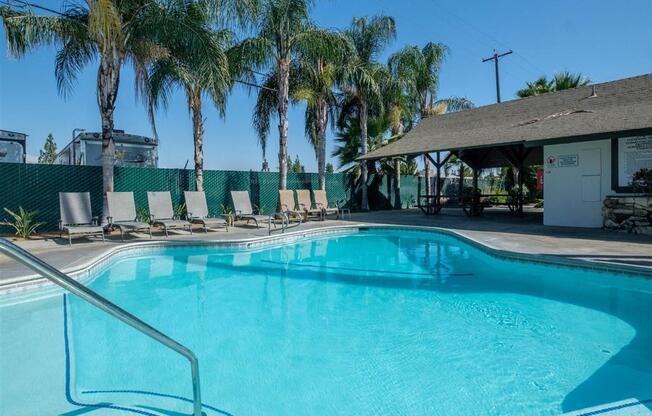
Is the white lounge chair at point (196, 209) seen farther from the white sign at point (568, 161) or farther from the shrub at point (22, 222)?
the white sign at point (568, 161)

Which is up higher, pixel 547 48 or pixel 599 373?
pixel 547 48

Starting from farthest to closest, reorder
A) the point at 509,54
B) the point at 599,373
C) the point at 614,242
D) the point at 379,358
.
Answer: the point at 509,54, the point at 614,242, the point at 379,358, the point at 599,373

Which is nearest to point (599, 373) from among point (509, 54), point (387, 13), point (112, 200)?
point (112, 200)

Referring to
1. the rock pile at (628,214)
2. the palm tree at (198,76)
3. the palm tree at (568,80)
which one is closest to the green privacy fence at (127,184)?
the palm tree at (198,76)

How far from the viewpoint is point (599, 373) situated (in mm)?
3512

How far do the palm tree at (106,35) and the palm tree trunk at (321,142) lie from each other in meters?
7.29

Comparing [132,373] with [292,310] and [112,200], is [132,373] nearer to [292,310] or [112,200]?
[292,310]

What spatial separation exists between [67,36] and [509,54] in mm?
24333

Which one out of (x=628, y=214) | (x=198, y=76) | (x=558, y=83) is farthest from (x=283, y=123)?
(x=558, y=83)

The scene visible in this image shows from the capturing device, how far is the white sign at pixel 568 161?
12.0 metres

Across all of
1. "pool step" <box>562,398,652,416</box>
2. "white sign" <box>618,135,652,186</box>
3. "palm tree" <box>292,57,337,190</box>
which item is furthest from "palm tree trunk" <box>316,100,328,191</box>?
"pool step" <box>562,398,652,416</box>

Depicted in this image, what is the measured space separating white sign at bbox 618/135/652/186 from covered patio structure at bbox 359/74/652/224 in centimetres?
13

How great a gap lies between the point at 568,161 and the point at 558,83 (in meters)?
9.43

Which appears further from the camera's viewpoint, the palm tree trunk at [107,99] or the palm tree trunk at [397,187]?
the palm tree trunk at [397,187]
